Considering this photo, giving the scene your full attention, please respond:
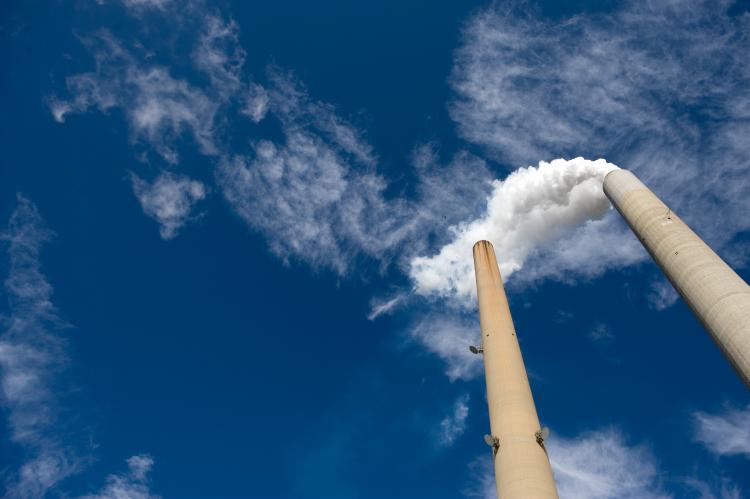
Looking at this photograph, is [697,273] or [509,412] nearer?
[509,412]

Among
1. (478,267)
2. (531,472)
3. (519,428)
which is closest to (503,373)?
(519,428)

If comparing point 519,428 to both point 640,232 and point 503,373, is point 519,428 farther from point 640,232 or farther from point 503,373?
point 640,232

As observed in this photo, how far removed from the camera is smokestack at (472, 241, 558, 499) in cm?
2120

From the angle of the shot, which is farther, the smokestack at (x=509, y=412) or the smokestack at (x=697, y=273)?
the smokestack at (x=697, y=273)

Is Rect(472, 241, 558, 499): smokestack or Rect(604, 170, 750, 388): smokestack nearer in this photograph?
Rect(472, 241, 558, 499): smokestack

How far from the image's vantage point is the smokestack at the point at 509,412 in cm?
2120

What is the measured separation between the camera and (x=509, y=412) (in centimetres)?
2408

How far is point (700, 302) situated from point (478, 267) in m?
13.0

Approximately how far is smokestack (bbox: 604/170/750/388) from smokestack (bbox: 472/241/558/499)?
945 centimetres

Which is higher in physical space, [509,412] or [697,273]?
[697,273]

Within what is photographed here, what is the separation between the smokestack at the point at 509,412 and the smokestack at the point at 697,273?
945 cm

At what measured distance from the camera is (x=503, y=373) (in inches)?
1033

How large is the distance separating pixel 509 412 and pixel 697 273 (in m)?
13.1

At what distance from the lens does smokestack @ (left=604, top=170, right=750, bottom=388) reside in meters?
24.0
